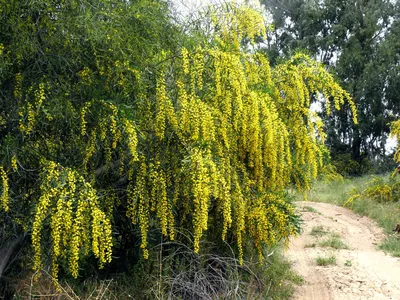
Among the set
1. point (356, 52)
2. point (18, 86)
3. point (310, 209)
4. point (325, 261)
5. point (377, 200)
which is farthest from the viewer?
point (356, 52)

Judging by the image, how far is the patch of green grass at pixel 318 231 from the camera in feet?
37.8

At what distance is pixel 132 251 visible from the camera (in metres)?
6.98

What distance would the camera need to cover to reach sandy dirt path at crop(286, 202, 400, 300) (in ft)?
25.7

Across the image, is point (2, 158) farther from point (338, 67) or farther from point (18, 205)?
point (338, 67)

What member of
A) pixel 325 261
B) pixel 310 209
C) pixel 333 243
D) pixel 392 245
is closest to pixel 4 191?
pixel 325 261

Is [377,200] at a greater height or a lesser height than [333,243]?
greater

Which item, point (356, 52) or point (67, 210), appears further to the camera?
point (356, 52)

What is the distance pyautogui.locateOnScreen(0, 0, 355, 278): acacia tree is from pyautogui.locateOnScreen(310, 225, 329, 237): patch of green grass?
18.1 ft

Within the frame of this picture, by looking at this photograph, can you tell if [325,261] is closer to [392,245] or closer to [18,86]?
[392,245]

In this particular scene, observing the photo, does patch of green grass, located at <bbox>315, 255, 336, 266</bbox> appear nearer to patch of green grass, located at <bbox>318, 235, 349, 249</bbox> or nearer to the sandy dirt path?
the sandy dirt path

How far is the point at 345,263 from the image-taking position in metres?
9.09

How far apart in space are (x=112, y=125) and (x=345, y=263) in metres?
5.65

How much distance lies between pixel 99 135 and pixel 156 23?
122 cm

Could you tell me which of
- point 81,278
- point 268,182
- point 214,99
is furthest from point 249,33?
point 81,278
